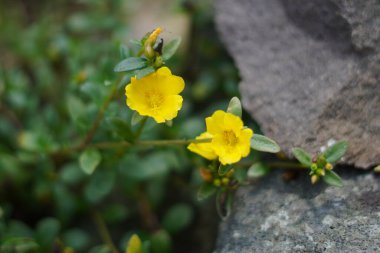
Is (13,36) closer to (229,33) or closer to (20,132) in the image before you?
(20,132)

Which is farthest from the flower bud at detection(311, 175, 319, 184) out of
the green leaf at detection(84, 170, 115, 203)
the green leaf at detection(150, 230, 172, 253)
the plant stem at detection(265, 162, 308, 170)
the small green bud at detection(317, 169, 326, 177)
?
the green leaf at detection(84, 170, 115, 203)

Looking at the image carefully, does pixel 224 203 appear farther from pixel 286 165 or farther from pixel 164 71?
pixel 164 71

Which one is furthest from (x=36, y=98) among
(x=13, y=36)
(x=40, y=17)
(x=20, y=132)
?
(x=40, y=17)

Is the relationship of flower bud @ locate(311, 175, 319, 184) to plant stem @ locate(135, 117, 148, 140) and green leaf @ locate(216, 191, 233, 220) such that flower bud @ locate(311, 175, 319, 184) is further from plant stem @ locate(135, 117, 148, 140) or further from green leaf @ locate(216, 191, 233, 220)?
plant stem @ locate(135, 117, 148, 140)

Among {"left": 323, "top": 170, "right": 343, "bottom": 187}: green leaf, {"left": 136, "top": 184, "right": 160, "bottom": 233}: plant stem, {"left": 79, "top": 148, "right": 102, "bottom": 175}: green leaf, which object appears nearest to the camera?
{"left": 323, "top": 170, "right": 343, "bottom": 187}: green leaf

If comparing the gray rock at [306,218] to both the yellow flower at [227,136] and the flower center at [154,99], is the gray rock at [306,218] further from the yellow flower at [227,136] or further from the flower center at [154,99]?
the flower center at [154,99]

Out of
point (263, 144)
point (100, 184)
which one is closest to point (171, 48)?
point (263, 144)
